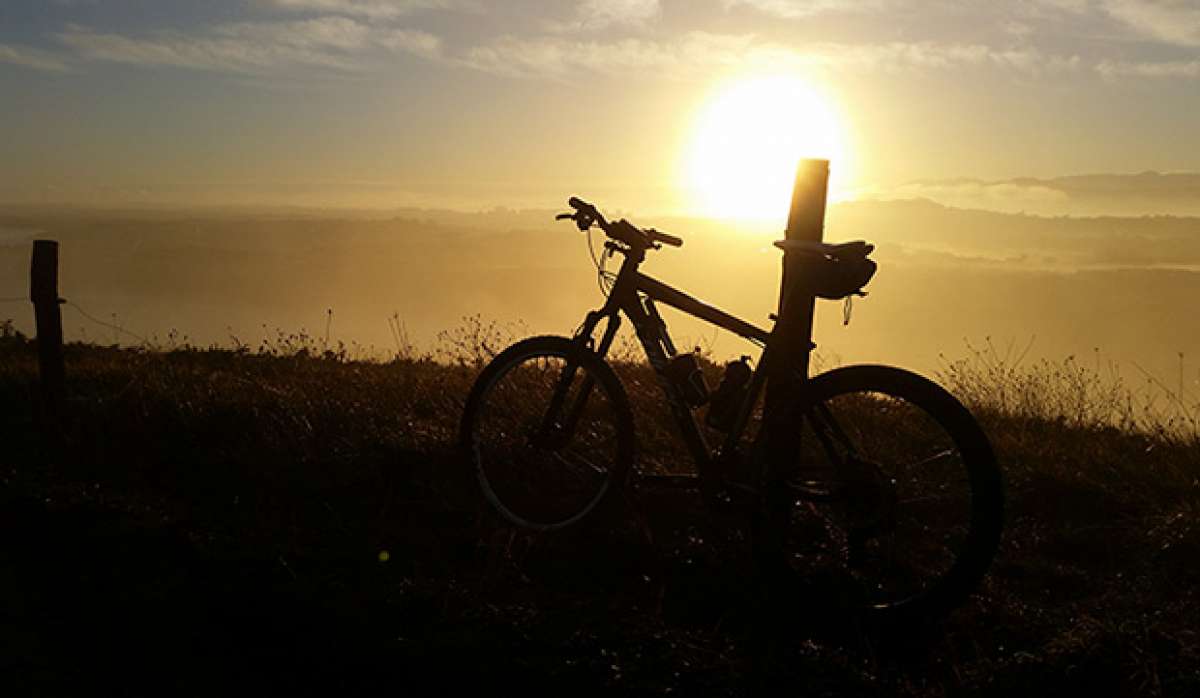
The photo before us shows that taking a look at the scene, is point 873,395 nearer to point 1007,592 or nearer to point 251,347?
point 1007,592

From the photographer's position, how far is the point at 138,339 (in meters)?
13.1

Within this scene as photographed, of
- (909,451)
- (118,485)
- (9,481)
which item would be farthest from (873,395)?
(9,481)

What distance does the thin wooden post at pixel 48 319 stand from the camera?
801 cm

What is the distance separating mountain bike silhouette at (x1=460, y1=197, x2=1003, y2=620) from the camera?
4.59 meters

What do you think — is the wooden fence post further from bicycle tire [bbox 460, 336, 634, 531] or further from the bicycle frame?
bicycle tire [bbox 460, 336, 634, 531]

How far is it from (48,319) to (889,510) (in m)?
6.78

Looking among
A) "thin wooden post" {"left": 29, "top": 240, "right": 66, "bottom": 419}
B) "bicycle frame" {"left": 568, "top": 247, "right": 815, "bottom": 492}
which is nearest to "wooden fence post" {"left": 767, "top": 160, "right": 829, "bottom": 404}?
"bicycle frame" {"left": 568, "top": 247, "right": 815, "bottom": 492}

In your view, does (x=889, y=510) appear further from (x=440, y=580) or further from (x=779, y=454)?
(x=440, y=580)

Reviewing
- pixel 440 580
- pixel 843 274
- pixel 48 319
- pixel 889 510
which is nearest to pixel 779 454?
pixel 889 510

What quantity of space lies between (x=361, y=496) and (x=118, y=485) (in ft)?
5.23

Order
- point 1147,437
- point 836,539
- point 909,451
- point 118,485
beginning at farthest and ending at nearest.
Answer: point 1147,437 → point 909,451 → point 118,485 → point 836,539

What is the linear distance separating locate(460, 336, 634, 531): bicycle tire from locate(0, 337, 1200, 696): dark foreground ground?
245 mm

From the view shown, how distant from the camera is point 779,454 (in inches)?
203

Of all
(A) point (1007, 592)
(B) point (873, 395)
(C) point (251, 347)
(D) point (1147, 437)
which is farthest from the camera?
(C) point (251, 347)
